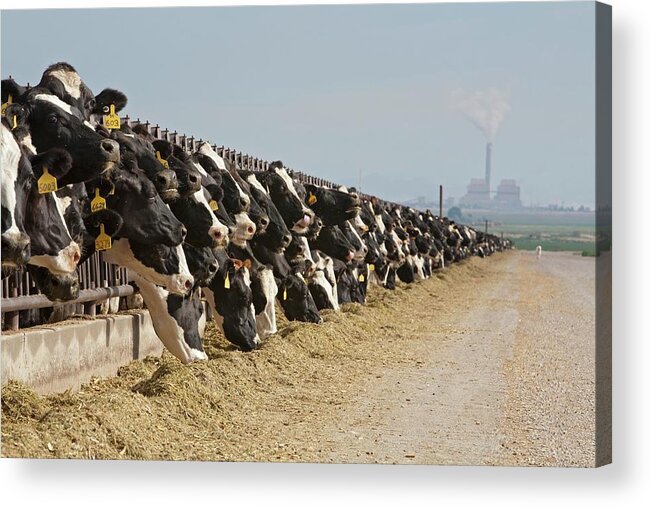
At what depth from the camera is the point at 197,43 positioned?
29.7ft

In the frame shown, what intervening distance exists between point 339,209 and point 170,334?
5926 mm

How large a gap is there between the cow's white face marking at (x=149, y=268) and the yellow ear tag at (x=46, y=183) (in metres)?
2.04

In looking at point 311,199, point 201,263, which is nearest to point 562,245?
point 201,263

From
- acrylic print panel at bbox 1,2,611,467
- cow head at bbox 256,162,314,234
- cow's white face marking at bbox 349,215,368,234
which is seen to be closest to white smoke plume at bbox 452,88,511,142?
acrylic print panel at bbox 1,2,611,467

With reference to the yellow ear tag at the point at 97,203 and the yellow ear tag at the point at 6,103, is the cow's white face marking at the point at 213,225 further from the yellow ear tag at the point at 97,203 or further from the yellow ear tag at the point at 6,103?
the yellow ear tag at the point at 6,103

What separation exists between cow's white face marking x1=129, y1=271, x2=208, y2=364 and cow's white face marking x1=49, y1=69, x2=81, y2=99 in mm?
1892

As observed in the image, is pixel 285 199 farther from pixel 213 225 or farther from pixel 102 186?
pixel 102 186

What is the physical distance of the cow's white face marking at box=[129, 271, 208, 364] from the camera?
1048 centimetres

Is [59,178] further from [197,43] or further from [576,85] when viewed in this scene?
[576,85]

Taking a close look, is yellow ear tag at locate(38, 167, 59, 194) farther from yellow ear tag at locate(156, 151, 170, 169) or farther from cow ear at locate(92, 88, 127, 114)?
yellow ear tag at locate(156, 151, 170, 169)

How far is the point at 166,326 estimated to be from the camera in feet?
34.7

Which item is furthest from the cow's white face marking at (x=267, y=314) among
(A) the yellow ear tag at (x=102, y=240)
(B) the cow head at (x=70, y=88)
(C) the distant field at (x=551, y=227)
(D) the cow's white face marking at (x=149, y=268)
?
(B) the cow head at (x=70, y=88)

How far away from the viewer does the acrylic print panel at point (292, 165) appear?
828 centimetres

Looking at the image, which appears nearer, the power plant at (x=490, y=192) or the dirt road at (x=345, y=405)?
the dirt road at (x=345, y=405)
